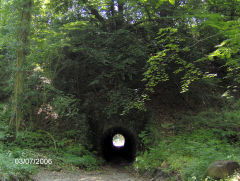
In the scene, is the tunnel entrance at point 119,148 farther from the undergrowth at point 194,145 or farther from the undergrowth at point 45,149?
the undergrowth at point 45,149

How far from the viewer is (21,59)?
27.3 feet

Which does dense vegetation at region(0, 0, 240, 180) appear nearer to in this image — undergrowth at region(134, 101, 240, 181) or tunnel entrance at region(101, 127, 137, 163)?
undergrowth at region(134, 101, 240, 181)

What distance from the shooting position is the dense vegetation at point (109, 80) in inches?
315

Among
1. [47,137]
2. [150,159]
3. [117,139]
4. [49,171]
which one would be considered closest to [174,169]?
[150,159]

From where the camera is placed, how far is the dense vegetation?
8.00 m

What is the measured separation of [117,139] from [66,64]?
2592 cm

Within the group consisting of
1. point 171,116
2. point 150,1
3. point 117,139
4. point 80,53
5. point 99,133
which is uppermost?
point 150,1

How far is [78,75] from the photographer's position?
11.4 meters

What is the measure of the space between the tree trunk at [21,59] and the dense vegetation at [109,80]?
0.04 meters

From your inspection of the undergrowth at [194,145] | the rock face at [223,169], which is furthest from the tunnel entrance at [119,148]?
the rock face at [223,169]

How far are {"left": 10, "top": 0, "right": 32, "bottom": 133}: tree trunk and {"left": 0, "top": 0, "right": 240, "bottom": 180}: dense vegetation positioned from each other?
0.13 feet

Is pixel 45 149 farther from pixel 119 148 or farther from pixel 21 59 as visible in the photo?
pixel 119 148

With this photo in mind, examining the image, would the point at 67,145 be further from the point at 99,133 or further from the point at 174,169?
the point at 174,169

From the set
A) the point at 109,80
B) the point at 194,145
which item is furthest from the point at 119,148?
the point at 194,145
